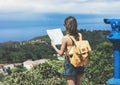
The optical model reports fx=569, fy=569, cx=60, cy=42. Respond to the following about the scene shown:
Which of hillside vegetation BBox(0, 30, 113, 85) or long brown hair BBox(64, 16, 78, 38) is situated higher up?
long brown hair BBox(64, 16, 78, 38)

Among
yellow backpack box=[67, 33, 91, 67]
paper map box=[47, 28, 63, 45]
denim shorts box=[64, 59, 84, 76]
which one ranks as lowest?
denim shorts box=[64, 59, 84, 76]

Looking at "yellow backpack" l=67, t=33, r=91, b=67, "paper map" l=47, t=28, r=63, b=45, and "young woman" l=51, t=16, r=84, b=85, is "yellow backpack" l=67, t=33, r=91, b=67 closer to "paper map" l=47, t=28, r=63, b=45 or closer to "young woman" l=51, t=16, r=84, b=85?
"young woman" l=51, t=16, r=84, b=85

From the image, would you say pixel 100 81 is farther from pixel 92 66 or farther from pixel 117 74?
pixel 117 74

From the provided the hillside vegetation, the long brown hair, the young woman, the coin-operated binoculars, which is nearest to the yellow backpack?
the young woman

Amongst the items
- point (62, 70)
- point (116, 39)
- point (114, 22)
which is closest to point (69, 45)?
point (116, 39)

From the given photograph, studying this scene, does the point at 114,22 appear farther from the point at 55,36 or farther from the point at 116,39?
the point at 55,36

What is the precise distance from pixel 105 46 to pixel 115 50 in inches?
674

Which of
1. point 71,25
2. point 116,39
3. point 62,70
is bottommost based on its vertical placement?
point 62,70

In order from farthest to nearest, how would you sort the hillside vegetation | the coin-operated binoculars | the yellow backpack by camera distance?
the hillside vegetation
the coin-operated binoculars
the yellow backpack

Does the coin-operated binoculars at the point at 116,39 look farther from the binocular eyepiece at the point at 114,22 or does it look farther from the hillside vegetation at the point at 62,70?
the hillside vegetation at the point at 62,70

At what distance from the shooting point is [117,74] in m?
8.77

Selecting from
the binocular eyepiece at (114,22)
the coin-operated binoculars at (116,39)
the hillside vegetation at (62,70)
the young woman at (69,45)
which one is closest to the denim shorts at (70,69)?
the young woman at (69,45)

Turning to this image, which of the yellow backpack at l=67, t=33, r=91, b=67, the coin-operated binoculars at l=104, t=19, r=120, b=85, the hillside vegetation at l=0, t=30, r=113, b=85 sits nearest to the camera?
the yellow backpack at l=67, t=33, r=91, b=67

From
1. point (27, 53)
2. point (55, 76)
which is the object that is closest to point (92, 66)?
point (55, 76)
